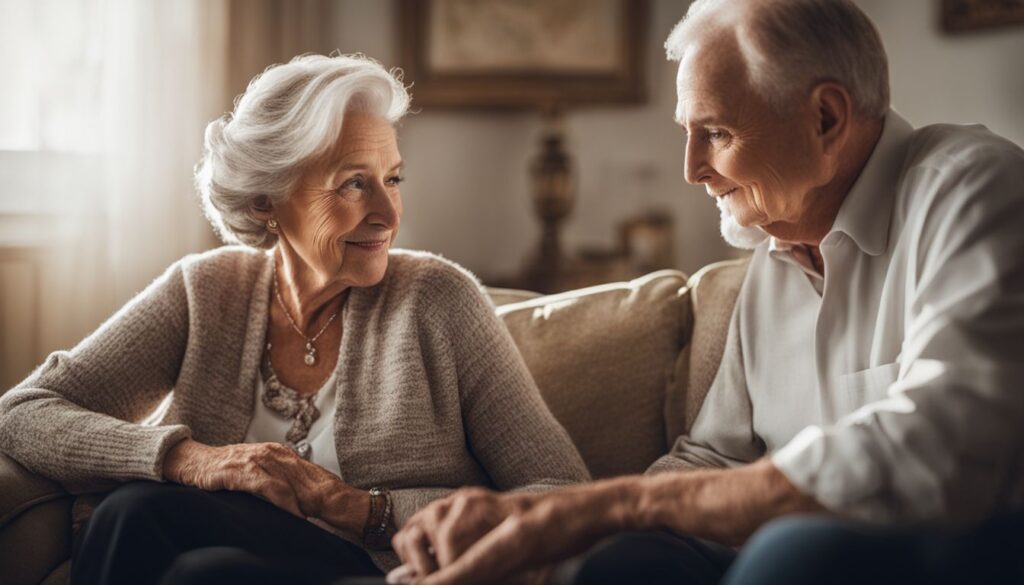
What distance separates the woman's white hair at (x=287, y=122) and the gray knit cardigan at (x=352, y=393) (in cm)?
16

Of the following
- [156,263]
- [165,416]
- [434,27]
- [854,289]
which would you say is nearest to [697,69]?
[854,289]

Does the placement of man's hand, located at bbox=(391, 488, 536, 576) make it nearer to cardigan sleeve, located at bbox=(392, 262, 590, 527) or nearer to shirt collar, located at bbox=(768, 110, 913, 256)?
cardigan sleeve, located at bbox=(392, 262, 590, 527)

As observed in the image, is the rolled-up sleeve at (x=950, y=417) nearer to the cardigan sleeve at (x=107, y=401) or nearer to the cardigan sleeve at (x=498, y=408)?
the cardigan sleeve at (x=498, y=408)

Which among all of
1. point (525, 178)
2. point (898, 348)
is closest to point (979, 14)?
point (525, 178)

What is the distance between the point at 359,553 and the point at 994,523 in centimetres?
92

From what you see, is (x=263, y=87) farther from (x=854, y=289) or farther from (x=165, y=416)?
(x=854, y=289)

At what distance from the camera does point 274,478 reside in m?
1.47

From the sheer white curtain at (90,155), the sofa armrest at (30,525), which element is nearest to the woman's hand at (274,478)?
the sofa armrest at (30,525)

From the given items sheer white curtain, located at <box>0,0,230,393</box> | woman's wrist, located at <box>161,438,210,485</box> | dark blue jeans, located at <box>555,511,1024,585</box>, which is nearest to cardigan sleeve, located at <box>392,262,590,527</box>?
woman's wrist, located at <box>161,438,210,485</box>

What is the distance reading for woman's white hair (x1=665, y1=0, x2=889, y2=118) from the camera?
4.55 ft

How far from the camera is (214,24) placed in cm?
359

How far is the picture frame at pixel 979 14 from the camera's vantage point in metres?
3.70

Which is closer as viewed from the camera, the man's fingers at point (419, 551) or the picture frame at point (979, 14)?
the man's fingers at point (419, 551)

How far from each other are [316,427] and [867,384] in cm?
84
